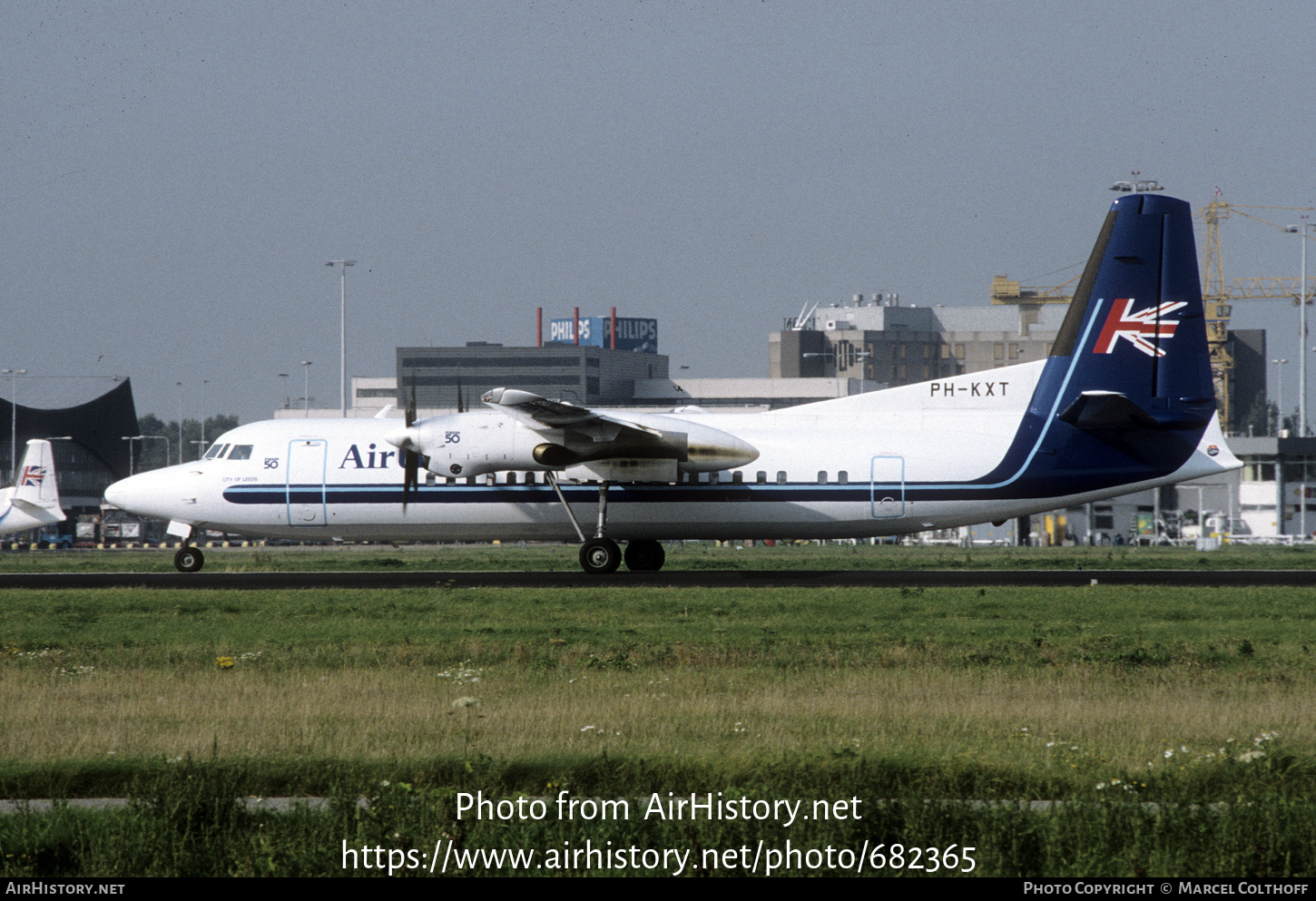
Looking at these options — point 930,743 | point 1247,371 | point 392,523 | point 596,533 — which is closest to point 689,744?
point 930,743

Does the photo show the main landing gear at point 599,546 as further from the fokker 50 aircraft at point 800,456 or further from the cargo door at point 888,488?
the cargo door at point 888,488

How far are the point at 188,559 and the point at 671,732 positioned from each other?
26.3 meters

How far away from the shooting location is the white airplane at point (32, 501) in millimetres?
49906

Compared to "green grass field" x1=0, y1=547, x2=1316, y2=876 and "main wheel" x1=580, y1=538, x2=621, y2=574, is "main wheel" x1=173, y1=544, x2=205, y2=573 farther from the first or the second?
"main wheel" x1=580, y1=538, x2=621, y2=574

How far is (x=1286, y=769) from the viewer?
9359mm

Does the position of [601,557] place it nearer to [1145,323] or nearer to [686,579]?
[686,579]

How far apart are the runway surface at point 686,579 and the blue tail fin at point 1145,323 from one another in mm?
4108

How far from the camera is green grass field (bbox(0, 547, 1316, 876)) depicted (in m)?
7.50

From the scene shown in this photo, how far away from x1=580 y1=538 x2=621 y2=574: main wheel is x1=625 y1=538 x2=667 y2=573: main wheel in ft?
6.19

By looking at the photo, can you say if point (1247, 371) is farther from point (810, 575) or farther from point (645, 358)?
point (810, 575)

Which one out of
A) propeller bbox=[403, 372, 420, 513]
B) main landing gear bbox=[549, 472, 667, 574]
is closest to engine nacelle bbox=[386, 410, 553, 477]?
propeller bbox=[403, 372, 420, 513]

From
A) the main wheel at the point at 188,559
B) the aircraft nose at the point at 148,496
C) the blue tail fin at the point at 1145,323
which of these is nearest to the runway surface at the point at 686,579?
the main wheel at the point at 188,559

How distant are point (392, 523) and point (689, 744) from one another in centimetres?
2228

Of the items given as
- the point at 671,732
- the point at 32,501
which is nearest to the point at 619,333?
the point at 32,501
